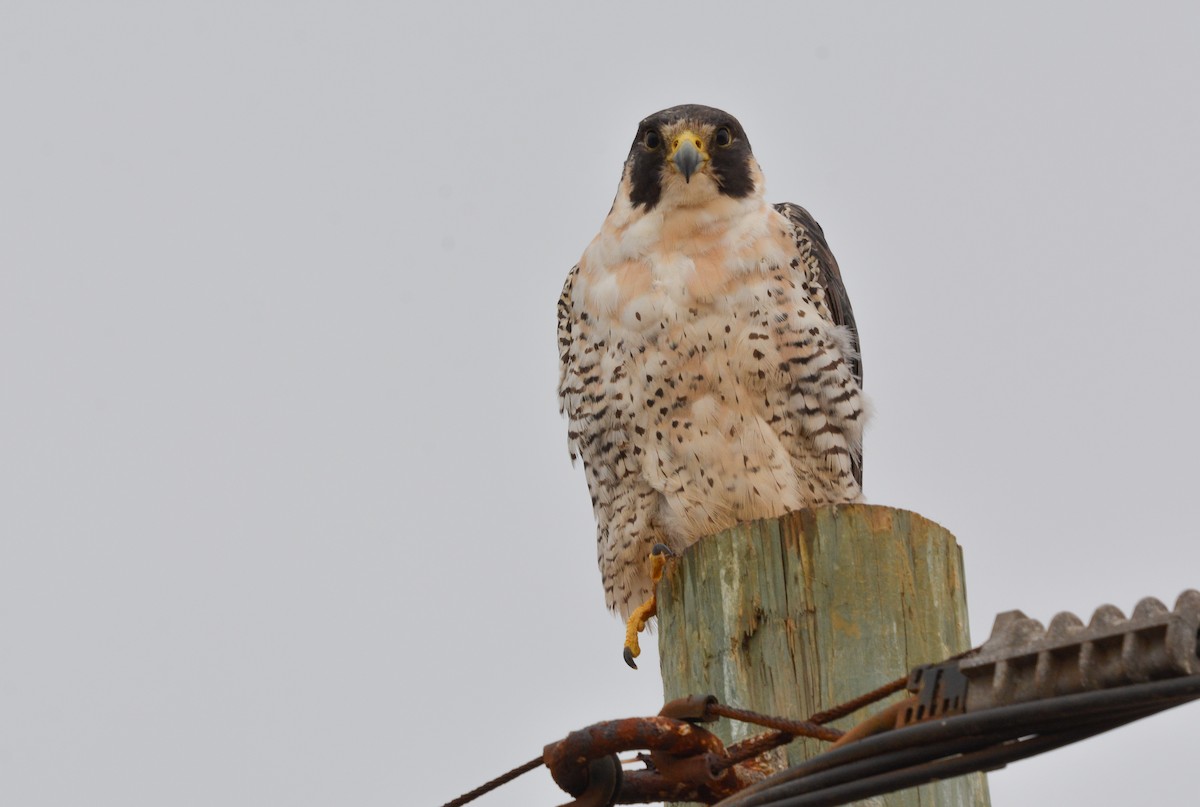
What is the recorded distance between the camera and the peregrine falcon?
5.60 m

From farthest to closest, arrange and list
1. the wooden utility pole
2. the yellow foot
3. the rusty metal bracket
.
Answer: the yellow foot, the wooden utility pole, the rusty metal bracket

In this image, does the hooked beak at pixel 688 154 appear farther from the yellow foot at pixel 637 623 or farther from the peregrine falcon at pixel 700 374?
the yellow foot at pixel 637 623

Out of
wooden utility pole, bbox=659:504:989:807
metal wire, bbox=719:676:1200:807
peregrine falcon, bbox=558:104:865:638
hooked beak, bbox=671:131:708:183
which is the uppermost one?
hooked beak, bbox=671:131:708:183

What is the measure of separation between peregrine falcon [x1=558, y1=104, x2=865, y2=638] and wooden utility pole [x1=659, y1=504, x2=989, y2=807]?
1.97 metres

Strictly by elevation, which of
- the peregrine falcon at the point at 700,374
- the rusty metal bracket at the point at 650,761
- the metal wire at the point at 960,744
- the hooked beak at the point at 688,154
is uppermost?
the hooked beak at the point at 688,154

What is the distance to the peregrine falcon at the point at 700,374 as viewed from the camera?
18.4 feet

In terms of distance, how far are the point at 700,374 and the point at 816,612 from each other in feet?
7.21

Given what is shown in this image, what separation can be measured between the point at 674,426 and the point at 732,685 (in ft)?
7.26

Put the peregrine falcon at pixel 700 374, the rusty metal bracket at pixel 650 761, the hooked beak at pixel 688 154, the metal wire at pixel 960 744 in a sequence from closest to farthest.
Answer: the metal wire at pixel 960 744, the rusty metal bracket at pixel 650 761, the peregrine falcon at pixel 700 374, the hooked beak at pixel 688 154

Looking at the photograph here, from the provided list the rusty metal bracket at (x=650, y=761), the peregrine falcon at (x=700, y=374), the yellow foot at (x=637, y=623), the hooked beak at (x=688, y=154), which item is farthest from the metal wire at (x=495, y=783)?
the hooked beak at (x=688, y=154)

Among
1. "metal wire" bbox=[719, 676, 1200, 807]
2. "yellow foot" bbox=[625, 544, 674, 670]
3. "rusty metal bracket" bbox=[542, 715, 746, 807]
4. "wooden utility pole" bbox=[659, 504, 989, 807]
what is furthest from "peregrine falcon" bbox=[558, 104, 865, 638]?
"metal wire" bbox=[719, 676, 1200, 807]

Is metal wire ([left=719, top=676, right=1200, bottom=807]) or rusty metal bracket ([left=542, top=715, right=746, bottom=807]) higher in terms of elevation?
rusty metal bracket ([left=542, top=715, right=746, bottom=807])

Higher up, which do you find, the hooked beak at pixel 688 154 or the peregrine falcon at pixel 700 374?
the hooked beak at pixel 688 154

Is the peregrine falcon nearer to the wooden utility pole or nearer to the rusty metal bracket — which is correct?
the wooden utility pole
